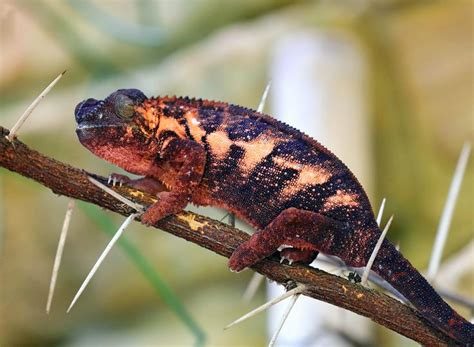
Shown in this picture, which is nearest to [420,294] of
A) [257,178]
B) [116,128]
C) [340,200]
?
[340,200]

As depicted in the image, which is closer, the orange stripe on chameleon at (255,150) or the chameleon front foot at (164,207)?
the chameleon front foot at (164,207)

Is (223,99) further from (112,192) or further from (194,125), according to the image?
(112,192)

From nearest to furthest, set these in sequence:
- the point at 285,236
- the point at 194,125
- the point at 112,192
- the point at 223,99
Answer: the point at 112,192, the point at 285,236, the point at 194,125, the point at 223,99

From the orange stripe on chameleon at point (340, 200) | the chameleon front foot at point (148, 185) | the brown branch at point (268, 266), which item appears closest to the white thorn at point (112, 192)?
the brown branch at point (268, 266)

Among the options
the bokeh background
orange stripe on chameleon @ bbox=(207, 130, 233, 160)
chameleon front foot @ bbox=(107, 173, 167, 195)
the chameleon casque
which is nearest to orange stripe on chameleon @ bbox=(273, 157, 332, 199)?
the chameleon casque

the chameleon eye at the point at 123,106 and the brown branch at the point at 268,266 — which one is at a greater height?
the chameleon eye at the point at 123,106

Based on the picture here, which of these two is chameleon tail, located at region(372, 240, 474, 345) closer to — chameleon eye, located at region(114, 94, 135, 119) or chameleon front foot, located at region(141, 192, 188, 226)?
chameleon front foot, located at region(141, 192, 188, 226)

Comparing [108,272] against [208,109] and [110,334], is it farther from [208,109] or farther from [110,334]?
[208,109]

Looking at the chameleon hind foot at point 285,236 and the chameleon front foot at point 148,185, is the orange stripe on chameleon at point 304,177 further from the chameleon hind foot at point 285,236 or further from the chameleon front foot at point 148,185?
the chameleon front foot at point 148,185
